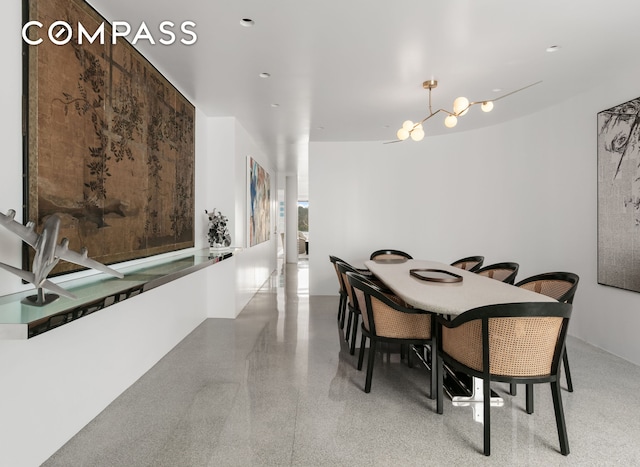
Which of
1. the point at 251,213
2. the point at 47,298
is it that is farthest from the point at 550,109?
the point at 47,298

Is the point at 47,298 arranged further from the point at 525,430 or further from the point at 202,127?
the point at 202,127

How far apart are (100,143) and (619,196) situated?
466cm

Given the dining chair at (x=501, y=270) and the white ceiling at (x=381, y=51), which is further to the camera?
the dining chair at (x=501, y=270)

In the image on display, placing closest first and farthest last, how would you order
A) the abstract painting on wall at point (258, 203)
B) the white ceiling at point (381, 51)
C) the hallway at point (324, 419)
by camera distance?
the hallway at point (324, 419)
the white ceiling at point (381, 51)
the abstract painting on wall at point (258, 203)

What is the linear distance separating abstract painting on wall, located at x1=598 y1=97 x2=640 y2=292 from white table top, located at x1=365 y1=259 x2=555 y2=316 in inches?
60.3

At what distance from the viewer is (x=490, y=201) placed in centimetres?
593

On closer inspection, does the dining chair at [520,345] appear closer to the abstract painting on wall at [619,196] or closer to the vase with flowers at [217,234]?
the abstract painting on wall at [619,196]

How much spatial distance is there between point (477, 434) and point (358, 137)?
492 centimetres

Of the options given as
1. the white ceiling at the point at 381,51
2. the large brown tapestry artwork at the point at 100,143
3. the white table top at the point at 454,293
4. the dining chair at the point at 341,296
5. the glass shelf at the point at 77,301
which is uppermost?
the white ceiling at the point at 381,51

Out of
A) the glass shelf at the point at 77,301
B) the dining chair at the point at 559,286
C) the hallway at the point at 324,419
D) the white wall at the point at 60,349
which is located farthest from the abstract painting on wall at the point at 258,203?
the dining chair at the point at 559,286

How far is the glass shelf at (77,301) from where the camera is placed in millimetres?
1376

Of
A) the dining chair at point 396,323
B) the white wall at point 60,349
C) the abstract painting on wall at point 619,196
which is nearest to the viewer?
the white wall at point 60,349

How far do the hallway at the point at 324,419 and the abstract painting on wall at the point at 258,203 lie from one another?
3113 millimetres

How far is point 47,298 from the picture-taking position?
1658 millimetres
